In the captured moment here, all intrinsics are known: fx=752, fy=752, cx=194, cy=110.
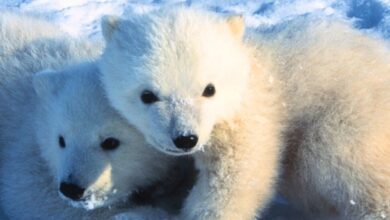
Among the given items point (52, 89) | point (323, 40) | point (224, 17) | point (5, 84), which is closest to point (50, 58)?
point (5, 84)

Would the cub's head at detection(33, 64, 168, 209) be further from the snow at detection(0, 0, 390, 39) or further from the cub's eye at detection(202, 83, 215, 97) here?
the snow at detection(0, 0, 390, 39)

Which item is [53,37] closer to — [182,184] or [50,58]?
[50,58]

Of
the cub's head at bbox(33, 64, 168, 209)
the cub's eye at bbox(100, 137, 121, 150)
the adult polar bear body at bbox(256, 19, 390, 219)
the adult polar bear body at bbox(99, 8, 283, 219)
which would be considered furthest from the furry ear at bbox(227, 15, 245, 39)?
the cub's eye at bbox(100, 137, 121, 150)

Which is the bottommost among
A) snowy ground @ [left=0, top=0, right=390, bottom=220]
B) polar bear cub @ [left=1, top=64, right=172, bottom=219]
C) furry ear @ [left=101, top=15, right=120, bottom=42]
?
snowy ground @ [left=0, top=0, right=390, bottom=220]

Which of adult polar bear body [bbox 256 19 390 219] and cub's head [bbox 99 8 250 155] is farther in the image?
adult polar bear body [bbox 256 19 390 219]

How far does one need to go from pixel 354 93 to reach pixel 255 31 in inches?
40.6

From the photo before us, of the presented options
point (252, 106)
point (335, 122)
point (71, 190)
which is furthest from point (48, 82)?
point (335, 122)

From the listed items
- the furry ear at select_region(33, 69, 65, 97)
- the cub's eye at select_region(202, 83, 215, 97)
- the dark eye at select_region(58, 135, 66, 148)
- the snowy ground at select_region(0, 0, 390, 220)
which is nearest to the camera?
the cub's eye at select_region(202, 83, 215, 97)

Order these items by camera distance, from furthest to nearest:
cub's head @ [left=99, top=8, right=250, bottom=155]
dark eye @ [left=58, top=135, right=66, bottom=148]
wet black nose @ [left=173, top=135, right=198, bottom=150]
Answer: dark eye @ [left=58, top=135, right=66, bottom=148], cub's head @ [left=99, top=8, right=250, bottom=155], wet black nose @ [left=173, top=135, right=198, bottom=150]

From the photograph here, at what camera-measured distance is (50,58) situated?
5.42 metres

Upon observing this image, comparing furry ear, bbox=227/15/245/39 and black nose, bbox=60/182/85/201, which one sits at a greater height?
furry ear, bbox=227/15/245/39

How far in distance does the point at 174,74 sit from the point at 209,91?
0.24 meters

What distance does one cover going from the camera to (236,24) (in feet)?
14.4

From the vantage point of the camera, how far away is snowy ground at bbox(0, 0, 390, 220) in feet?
24.5
